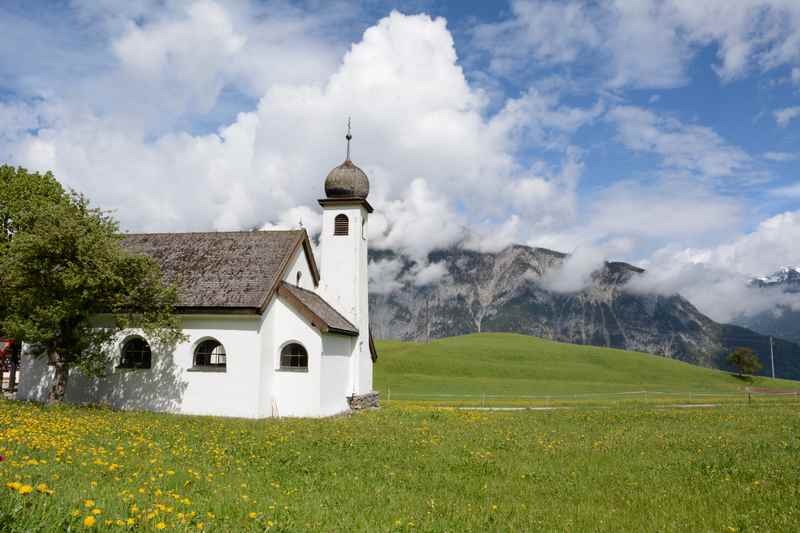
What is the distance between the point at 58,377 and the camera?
2383 centimetres

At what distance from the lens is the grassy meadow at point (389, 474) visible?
26.4 feet

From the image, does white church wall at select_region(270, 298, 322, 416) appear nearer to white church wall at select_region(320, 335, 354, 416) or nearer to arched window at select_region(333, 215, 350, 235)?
white church wall at select_region(320, 335, 354, 416)

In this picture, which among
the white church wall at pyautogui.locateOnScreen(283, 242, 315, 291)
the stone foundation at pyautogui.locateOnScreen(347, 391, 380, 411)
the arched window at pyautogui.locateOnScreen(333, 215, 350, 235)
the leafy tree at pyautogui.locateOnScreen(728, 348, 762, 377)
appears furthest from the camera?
the leafy tree at pyautogui.locateOnScreen(728, 348, 762, 377)

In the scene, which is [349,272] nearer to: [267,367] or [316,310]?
[316,310]

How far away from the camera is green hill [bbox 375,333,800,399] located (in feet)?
196

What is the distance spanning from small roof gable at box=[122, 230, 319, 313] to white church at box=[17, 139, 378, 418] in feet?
0.16

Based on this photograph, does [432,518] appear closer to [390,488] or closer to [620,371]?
[390,488]

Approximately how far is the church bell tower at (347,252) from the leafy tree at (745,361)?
3240 inches

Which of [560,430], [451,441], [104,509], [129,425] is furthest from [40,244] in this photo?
[560,430]

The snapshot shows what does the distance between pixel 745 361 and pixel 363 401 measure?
83.7 m

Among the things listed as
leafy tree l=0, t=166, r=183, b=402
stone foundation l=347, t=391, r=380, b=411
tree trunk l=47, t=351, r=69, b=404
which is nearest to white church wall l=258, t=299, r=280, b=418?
leafy tree l=0, t=166, r=183, b=402

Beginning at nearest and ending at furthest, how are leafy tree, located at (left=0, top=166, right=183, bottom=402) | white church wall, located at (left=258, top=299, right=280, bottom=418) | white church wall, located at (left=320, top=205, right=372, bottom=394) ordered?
leafy tree, located at (left=0, top=166, right=183, bottom=402) → white church wall, located at (left=258, top=299, right=280, bottom=418) → white church wall, located at (left=320, top=205, right=372, bottom=394)

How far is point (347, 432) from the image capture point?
19.4m

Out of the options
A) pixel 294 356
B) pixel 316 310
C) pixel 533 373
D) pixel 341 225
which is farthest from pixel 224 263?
pixel 533 373
